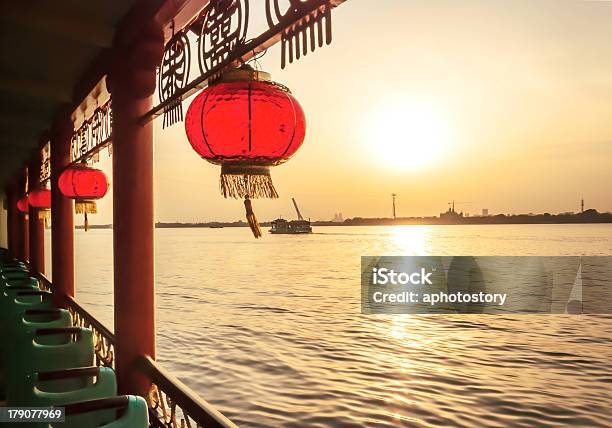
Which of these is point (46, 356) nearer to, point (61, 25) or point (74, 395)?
point (74, 395)

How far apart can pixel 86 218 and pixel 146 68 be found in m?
2.73

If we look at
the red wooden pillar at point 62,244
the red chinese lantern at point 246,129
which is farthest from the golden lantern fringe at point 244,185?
the red wooden pillar at point 62,244

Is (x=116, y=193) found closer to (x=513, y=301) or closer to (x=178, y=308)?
(x=178, y=308)

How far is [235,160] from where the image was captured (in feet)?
6.18

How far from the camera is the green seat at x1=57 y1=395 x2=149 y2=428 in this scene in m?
1.78

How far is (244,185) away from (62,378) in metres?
1.50

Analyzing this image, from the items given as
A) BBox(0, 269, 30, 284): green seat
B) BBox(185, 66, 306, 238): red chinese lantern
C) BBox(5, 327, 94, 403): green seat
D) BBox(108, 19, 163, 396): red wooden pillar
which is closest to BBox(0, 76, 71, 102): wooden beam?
BBox(108, 19, 163, 396): red wooden pillar

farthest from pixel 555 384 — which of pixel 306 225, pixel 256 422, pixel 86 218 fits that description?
pixel 306 225

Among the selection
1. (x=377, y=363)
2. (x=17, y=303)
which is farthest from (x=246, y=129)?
(x=377, y=363)

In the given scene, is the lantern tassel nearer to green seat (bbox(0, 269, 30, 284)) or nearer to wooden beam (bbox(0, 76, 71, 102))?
wooden beam (bbox(0, 76, 71, 102))

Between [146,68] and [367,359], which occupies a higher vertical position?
[146,68]

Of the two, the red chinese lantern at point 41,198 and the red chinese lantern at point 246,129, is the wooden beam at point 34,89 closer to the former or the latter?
the red chinese lantern at point 41,198

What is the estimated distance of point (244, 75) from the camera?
192 centimetres

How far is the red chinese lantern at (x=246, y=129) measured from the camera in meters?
1.86
